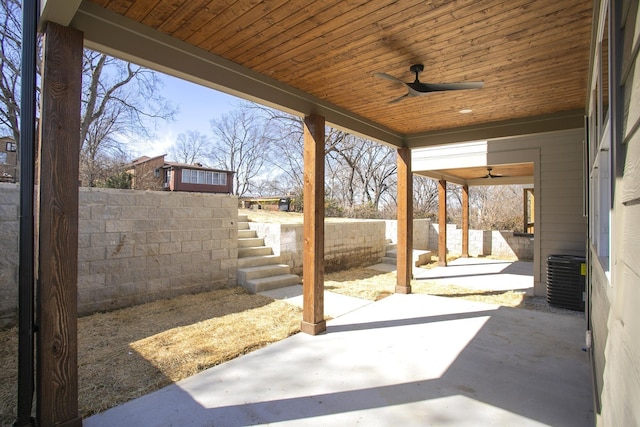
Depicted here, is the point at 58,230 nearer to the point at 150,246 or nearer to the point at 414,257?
the point at 150,246

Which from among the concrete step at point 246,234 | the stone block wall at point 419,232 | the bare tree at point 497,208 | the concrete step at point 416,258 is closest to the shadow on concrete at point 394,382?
the concrete step at point 246,234

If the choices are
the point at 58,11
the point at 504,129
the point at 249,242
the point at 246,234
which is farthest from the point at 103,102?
the point at 504,129

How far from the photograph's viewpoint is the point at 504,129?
187 inches

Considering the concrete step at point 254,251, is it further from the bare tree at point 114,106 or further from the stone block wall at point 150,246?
the bare tree at point 114,106

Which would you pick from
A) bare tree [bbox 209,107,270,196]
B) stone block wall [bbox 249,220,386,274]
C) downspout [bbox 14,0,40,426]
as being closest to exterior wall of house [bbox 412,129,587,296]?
stone block wall [bbox 249,220,386,274]

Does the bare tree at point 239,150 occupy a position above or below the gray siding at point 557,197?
above

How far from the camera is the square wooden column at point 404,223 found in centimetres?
553

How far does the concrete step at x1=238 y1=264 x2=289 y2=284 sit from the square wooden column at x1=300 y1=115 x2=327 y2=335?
2158mm

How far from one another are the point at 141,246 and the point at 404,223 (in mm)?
3951

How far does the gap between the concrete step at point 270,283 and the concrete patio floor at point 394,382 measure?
1.88 meters

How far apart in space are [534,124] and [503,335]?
2807 millimetres

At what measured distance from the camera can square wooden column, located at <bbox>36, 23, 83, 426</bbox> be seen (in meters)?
1.92

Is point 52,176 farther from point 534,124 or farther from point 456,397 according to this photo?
point 534,124

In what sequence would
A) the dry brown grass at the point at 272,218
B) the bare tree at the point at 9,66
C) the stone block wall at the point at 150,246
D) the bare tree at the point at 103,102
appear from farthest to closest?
the bare tree at the point at 103,102 → the bare tree at the point at 9,66 → the dry brown grass at the point at 272,218 → the stone block wall at the point at 150,246
